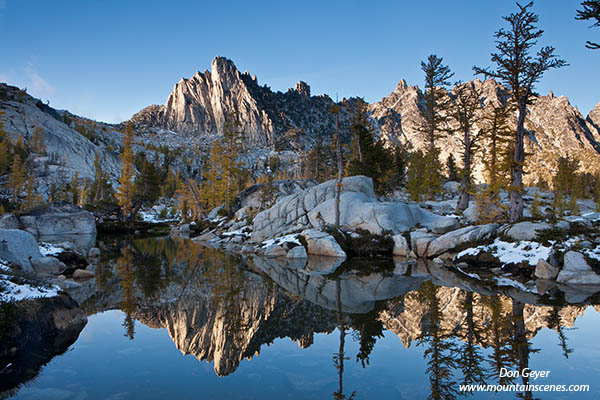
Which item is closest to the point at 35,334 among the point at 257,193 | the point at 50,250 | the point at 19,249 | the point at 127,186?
the point at 19,249

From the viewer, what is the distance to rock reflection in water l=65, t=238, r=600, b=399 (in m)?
6.82

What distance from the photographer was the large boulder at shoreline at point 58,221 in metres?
39.4

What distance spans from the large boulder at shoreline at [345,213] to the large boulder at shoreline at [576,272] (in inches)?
413

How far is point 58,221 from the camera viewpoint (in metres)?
41.3

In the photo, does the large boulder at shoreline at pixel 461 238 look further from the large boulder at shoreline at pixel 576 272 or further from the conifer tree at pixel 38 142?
the conifer tree at pixel 38 142

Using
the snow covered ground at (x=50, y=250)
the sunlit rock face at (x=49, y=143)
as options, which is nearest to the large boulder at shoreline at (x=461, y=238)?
the snow covered ground at (x=50, y=250)

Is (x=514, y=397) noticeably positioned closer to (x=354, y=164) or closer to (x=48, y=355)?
(x=48, y=355)

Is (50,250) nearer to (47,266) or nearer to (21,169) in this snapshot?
(47,266)

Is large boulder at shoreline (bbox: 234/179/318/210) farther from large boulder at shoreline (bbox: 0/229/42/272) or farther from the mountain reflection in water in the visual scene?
the mountain reflection in water

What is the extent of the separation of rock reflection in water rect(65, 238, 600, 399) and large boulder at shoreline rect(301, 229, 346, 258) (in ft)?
23.7

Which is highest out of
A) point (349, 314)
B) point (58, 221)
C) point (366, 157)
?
point (366, 157)

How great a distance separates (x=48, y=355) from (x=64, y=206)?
44374mm

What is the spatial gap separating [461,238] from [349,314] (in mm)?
13511

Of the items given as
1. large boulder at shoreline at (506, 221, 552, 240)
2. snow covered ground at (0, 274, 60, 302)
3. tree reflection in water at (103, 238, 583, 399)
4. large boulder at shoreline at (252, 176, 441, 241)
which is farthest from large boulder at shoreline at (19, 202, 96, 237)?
large boulder at shoreline at (506, 221, 552, 240)
